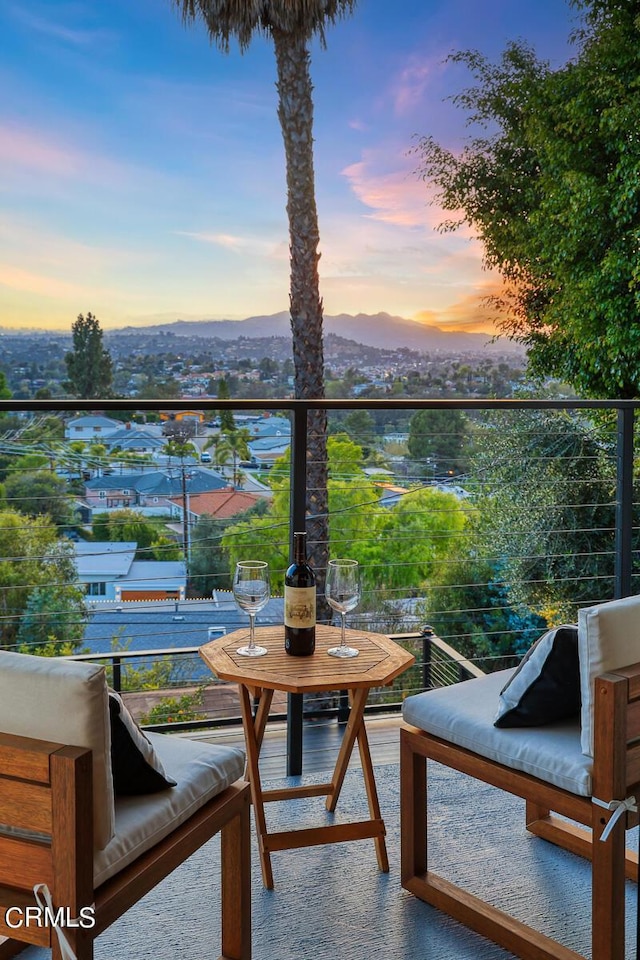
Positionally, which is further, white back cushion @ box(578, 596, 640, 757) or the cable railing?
the cable railing

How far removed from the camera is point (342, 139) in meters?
12.5

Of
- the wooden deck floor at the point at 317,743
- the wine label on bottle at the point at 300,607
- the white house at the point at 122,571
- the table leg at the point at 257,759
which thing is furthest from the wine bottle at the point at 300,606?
the white house at the point at 122,571

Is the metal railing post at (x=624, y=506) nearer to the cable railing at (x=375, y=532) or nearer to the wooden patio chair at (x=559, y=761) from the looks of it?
the wooden patio chair at (x=559, y=761)

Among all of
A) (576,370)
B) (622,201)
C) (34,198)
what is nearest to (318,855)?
(622,201)

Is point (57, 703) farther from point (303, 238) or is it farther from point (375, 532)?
point (375, 532)

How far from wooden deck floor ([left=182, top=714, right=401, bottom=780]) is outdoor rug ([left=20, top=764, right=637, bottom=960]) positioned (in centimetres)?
35

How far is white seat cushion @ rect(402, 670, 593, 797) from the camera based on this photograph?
1.72 m

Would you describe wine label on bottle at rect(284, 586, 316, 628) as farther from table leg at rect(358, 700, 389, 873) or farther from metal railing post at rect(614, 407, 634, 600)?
metal railing post at rect(614, 407, 634, 600)

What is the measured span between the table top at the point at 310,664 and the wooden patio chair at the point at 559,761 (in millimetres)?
131

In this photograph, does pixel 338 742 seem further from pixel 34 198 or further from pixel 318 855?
pixel 34 198

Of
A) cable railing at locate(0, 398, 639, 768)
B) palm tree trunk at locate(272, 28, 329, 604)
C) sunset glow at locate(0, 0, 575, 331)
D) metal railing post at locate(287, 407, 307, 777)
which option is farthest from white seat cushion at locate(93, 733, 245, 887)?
sunset glow at locate(0, 0, 575, 331)

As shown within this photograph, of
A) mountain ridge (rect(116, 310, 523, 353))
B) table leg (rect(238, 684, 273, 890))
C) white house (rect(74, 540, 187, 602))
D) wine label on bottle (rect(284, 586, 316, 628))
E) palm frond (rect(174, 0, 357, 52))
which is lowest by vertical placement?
white house (rect(74, 540, 187, 602))

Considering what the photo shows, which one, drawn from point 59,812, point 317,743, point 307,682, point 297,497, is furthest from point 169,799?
point 317,743

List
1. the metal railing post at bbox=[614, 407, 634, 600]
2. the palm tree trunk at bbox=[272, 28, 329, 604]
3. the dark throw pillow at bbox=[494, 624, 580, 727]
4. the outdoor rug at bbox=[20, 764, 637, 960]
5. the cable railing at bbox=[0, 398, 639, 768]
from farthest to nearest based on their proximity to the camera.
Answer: the cable railing at bbox=[0, 398, 639, 768], the palm tree trunk at bbox=[272, 28, 329, 604], the metal railing post at bbox=[614, 407, 634, 600], the outdoor rug at bbox=[20, 764, 637, 960], the dark throw pillow at bbox=[494, 624, 580, 727]
